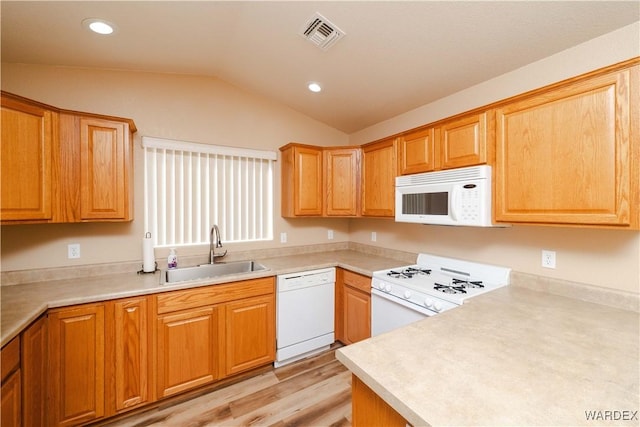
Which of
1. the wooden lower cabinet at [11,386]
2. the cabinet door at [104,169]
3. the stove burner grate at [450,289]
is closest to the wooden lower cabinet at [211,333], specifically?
the wooden lower cabinet at [11,386]

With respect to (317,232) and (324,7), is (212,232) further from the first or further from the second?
(324,7)

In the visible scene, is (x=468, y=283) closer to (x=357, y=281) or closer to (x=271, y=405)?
(x=357, y=281)

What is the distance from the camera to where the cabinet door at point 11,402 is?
3.79 ft

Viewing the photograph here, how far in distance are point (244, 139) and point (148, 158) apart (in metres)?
0.91

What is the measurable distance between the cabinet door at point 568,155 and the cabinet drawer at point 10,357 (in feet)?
8.60

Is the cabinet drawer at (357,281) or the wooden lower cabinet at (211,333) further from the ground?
the cabinet drawer at (357,281)

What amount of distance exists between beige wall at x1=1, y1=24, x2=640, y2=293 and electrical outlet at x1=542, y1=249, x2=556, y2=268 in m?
0.03

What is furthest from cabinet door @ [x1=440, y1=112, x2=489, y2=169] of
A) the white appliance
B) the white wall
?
the white appliance

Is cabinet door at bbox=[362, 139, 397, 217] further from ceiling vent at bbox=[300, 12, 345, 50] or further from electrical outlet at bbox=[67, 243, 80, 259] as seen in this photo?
electrical outlet at bbox=[67, 243, 80, 259]

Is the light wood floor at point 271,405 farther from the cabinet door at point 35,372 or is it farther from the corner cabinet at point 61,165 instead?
the corner cabinet at point 61,165

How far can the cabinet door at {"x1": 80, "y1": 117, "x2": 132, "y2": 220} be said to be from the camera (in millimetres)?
1840

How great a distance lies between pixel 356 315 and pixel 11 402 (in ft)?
7.13

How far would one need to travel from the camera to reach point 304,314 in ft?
8.18

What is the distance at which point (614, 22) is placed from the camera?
1382 mm
